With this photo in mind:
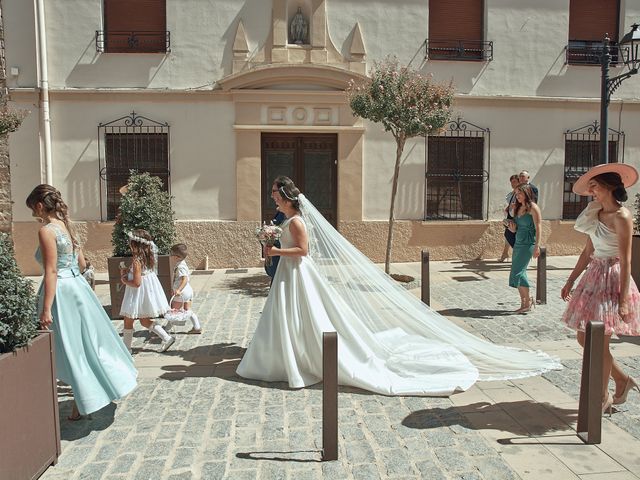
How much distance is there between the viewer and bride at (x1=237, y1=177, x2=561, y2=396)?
5.13 meters

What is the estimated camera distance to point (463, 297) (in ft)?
29.8

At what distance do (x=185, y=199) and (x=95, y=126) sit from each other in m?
2.22

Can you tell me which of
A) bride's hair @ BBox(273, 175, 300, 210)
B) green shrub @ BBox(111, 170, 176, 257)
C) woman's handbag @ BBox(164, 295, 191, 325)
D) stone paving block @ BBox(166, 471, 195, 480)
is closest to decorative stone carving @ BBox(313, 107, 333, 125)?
green shrub @ BBox(111, 170, 176, 257)

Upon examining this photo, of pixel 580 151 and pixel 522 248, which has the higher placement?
pixel 580 151

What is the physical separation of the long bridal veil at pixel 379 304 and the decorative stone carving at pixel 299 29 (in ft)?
23.6

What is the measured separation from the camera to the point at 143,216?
7969 mm

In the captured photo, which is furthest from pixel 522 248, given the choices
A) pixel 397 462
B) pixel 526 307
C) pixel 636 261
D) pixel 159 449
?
pixel 159 449

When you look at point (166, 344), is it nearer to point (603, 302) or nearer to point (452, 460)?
point (452, 460)

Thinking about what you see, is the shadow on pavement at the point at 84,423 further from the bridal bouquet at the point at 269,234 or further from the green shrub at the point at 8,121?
the green shrub at the point at 8,121

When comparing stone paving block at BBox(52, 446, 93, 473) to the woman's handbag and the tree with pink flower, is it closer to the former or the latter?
the woman's handbag

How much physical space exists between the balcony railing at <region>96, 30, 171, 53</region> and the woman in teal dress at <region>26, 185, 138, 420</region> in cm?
791

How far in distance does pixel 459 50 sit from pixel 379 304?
8.36 m

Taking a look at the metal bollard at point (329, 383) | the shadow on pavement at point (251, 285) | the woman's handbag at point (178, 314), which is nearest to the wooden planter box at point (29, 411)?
the metal bollard at point (329, 383)

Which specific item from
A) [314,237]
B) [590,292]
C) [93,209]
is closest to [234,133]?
[93,209]
